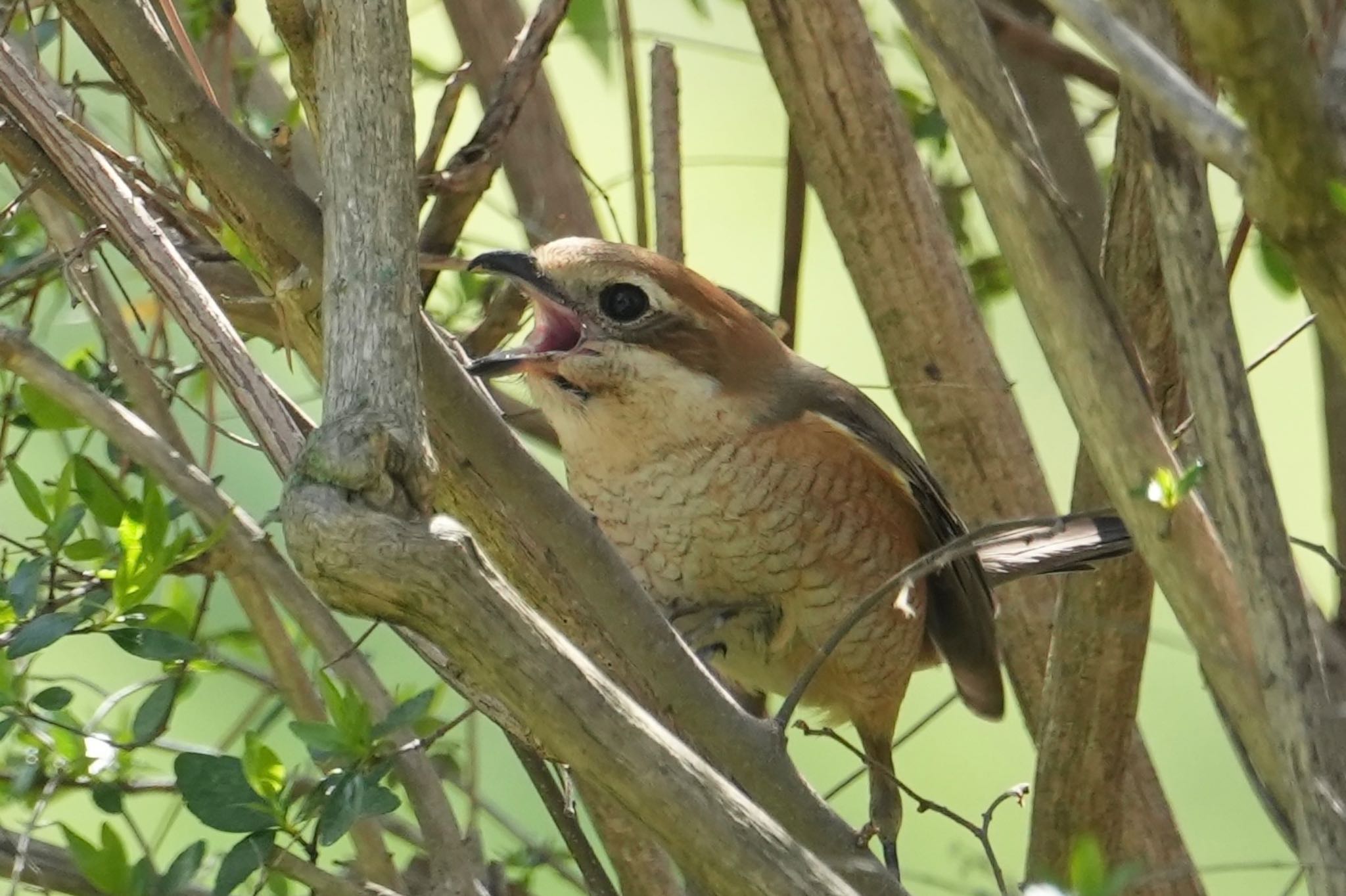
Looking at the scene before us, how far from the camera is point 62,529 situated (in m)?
1.82

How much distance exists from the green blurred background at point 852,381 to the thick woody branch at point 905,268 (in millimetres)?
1013

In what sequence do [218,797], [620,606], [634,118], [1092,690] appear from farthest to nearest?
[634,118]
[1092,690]
[218,797]
[620,606]

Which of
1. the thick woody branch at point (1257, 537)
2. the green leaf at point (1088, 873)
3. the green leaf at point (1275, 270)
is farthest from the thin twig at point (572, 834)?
the green leaf at point (1275, 270)

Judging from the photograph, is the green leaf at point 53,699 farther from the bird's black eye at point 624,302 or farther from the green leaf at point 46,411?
the bird's black eye at point 624,302

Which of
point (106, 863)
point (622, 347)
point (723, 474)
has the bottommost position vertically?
point (106, 863)

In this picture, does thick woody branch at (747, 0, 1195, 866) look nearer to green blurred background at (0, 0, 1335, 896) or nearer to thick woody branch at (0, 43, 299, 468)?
green blurred background at (0, 0, 1335, 896)

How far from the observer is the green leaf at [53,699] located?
1.75 m

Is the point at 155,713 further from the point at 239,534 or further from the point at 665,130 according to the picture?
the point at 665,130

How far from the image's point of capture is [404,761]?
1.91 m

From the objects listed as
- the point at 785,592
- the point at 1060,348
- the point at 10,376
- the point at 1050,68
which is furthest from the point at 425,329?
the point at 1050,68

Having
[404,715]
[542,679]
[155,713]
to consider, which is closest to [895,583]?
[404,715]

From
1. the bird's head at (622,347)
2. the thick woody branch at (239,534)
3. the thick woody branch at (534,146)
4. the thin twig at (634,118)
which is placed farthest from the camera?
the thick woody branch at (534,146)

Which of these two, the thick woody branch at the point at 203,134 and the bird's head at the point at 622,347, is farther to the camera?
the bird's head at the point at 622,347

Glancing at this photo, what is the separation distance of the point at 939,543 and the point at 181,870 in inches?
52.4
